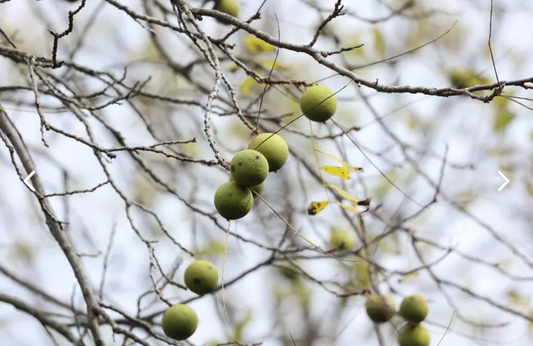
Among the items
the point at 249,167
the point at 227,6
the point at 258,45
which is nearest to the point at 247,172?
the point at 249,167

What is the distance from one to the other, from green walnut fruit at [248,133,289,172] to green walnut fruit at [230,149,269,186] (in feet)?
0.37

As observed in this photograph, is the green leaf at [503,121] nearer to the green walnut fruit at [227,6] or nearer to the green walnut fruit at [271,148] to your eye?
the green walnut fruit at [227,6]

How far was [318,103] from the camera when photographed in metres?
2.15

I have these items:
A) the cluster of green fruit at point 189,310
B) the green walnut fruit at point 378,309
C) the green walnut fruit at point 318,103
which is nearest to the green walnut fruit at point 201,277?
the cluster of green fruit at point 189,310

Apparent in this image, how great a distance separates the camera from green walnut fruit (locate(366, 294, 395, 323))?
9.25ft

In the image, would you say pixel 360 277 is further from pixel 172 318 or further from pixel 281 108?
pixel 281 108

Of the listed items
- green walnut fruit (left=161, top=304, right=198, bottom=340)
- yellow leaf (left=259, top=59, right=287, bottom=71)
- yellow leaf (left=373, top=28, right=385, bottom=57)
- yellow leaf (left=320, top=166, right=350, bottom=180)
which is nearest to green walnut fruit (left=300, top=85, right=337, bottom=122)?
yellow leaf (left=320, top=166, right=350, bottom=180)

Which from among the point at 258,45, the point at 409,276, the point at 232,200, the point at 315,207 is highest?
the point at 258,45

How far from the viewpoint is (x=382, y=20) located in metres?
3.39

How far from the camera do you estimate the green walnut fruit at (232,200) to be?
1.73 metres

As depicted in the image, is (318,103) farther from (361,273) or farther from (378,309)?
(361,273)

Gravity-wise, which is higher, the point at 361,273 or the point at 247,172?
the point at 361,273

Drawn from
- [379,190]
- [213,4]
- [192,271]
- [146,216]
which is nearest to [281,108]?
[379,190]

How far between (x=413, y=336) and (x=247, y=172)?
1432mm
